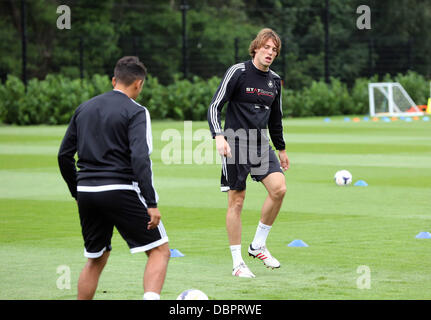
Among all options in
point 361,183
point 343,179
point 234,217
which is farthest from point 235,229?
point 361,183

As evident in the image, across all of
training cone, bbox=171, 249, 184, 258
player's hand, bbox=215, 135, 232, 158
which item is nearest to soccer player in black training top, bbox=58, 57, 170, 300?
player's hand, bbox=215, 135, 232, 158

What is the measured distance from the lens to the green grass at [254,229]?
25.2 feet

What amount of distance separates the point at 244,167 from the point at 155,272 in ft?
8.36

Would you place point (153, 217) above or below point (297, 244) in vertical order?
above

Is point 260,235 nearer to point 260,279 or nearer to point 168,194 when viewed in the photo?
point 260,279

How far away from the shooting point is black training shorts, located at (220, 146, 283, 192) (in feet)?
28.0

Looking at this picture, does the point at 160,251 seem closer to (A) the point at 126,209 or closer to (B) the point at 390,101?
(A) the point at 126,209

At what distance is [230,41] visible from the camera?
2018 inches

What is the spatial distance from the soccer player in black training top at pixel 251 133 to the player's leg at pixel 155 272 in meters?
2.20

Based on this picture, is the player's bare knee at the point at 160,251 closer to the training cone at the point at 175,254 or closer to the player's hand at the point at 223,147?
the player's hand at the point at 223,147

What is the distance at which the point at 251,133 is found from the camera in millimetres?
8672

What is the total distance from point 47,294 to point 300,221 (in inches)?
183

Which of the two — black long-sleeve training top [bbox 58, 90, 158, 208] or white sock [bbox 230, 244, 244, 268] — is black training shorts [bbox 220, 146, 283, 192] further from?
black long-sleeve training top [bbox 58, 90, 158, 208]
